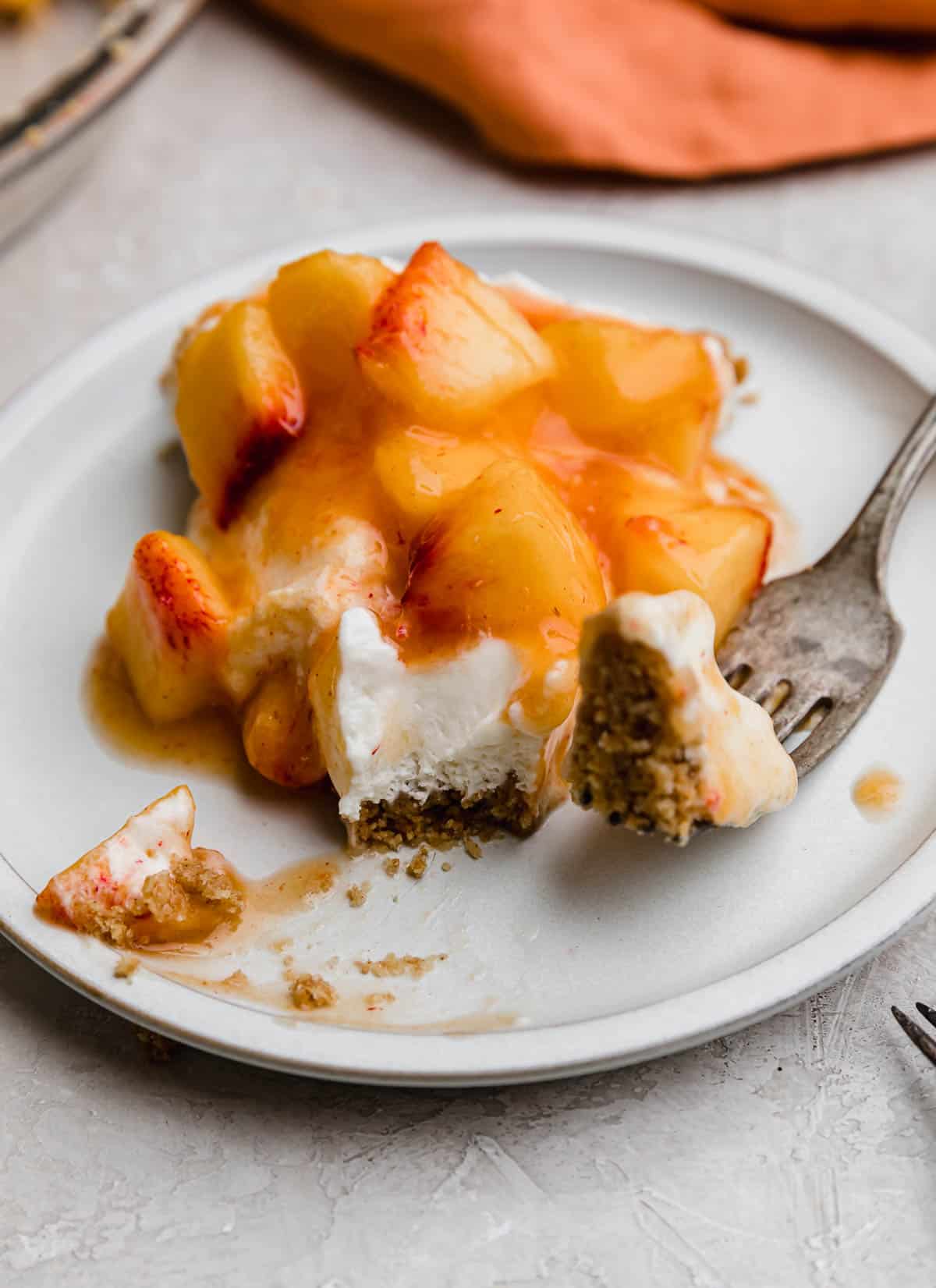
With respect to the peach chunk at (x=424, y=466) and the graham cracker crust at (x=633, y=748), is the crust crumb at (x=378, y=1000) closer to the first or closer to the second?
the graham cracker crust at (x=633, y=748)

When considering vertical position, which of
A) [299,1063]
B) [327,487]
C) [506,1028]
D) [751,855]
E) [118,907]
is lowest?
[751,855]

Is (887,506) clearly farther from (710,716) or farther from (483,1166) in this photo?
(483,1166)

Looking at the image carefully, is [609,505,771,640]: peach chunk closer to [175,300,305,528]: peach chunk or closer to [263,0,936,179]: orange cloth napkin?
[175,300,305,528]: peach chunk

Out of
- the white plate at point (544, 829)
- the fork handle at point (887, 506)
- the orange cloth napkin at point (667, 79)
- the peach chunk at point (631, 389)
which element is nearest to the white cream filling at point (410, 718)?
the white plate at point (544, 829)

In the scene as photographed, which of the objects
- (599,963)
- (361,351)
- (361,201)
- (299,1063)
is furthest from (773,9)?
(299,1063)

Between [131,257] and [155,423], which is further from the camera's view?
[131,257]

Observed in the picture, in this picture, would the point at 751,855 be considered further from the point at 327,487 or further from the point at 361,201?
the point at 361,201

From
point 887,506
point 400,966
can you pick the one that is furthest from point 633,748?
point 887,506
